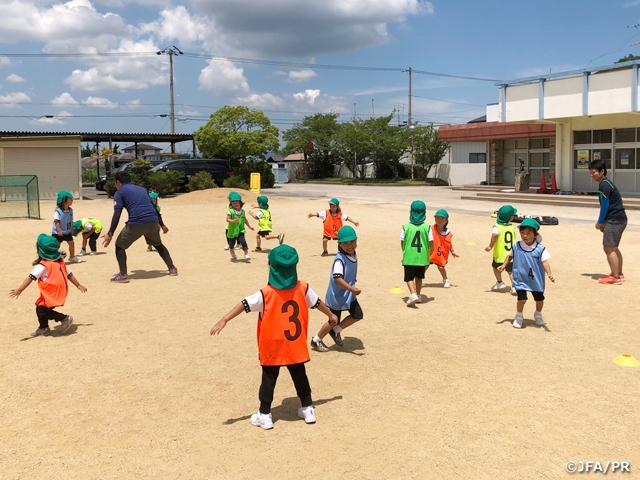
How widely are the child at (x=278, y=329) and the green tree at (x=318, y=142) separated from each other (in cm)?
5208

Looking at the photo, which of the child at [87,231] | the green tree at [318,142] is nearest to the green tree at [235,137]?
the green tree at [318,142]

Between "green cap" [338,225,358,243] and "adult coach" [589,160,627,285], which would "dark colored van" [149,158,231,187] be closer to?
"adult coach" [589,160,627,285]

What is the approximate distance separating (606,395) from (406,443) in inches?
73.3

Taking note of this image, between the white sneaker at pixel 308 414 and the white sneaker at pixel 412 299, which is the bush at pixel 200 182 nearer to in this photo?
the white sneaker at pixel 412 299

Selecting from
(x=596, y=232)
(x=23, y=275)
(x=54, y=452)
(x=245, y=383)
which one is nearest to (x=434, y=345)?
(x=245, y=383)

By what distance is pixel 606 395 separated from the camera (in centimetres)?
491

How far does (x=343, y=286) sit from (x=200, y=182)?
26.0 meters

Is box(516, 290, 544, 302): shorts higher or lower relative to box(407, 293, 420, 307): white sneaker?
higher

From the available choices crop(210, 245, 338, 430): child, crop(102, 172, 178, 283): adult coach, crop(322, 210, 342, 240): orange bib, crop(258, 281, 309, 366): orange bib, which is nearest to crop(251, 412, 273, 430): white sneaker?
crop(210, 245, 338, 430): child

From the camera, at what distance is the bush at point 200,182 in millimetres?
30922

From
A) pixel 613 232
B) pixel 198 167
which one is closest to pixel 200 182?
pixel 198 167

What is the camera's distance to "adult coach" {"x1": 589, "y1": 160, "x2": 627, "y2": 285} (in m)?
9.52

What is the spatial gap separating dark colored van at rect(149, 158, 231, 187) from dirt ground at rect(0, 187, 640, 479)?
23563mm

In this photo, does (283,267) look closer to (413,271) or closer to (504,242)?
(413,271)
